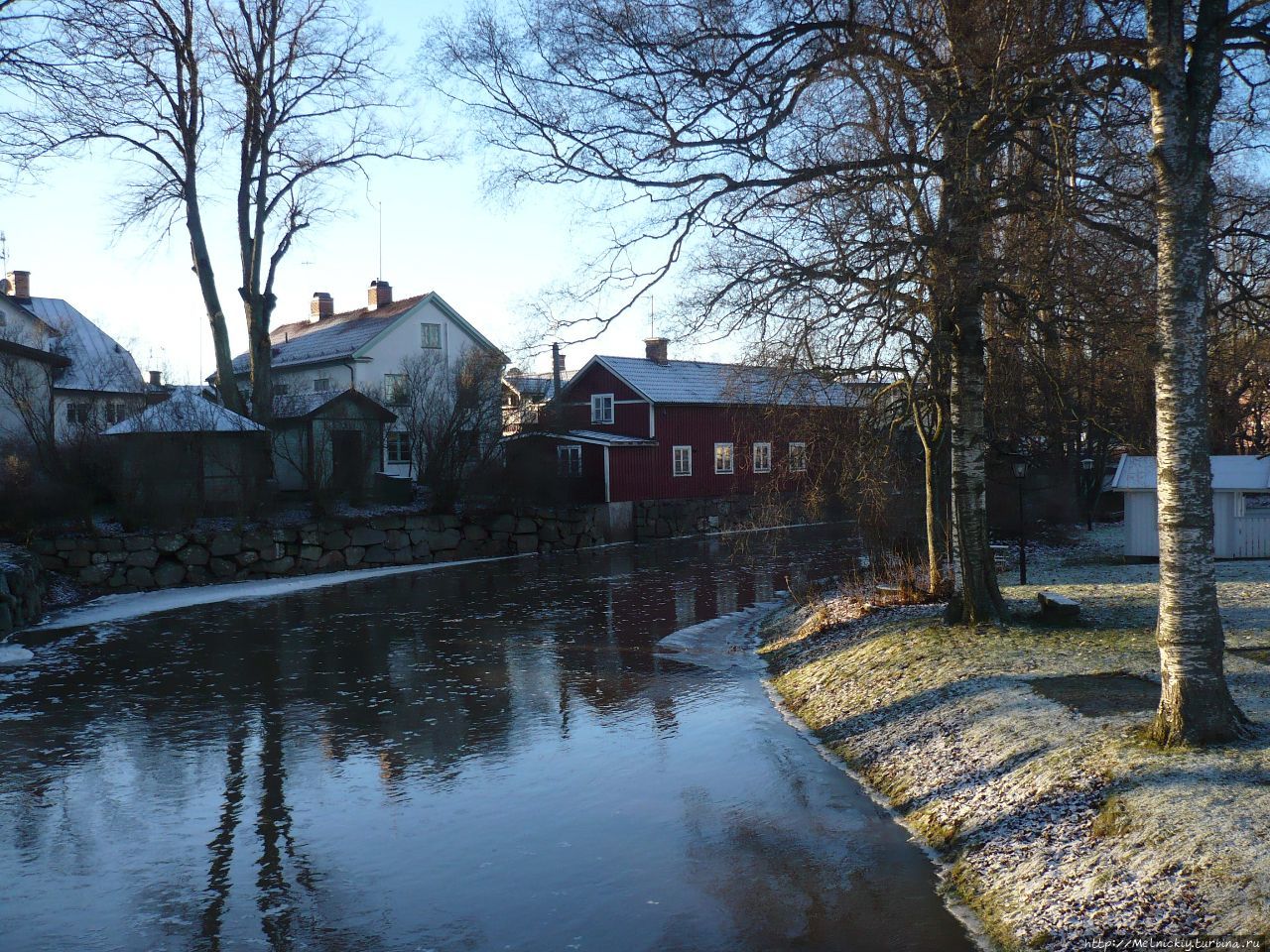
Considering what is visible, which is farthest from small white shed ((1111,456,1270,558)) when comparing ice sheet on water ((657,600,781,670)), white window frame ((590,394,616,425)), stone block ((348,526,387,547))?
white window frame ((590,394,616,425))

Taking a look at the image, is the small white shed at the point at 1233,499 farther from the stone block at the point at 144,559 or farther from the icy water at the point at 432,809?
the stone block at the point at 144,559

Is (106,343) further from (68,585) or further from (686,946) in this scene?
(686,946)

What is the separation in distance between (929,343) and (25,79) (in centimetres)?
1428

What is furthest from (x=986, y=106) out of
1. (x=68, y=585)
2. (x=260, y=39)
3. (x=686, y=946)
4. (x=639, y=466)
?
(x=639, y=466)

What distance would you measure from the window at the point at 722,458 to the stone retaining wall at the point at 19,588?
24.9 meters

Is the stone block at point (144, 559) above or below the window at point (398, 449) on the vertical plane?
below

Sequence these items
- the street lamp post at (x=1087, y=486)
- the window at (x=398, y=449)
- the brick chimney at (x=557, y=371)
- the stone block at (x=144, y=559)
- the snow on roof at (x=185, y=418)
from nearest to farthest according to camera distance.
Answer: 1. the stone block at (x=144, y=559)
2. the snow on roof at (x=185, y=418)
3. the street lamp post at (x=1087, y=486)
4. the window at (x=398, y=449)
5. the brick chimney at (x=557, y=371)

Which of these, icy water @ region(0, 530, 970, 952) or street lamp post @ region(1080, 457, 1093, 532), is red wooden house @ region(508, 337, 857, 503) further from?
icy water @ region(0, 530, 970, 952)

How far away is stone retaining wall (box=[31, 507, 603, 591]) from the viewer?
23.2 metres

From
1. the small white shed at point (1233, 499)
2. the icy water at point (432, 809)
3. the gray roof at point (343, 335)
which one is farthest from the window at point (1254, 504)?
the gray roof at point (343, 335)

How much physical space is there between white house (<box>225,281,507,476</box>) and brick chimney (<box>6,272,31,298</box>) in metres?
8.16

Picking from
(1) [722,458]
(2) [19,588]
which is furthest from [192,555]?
(1) [722,458]

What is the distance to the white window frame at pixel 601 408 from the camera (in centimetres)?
3984

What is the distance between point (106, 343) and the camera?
42.2 metres
